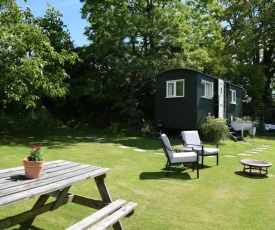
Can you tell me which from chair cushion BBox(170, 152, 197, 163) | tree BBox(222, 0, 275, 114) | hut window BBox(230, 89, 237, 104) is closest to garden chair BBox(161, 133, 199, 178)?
chair cushion BBox(170, 152, 197, 163)

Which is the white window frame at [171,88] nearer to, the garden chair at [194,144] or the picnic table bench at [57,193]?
the garden chair at [194,144]

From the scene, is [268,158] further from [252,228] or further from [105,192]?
[105,192]

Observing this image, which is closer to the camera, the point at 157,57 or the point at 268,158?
the point at 268,158

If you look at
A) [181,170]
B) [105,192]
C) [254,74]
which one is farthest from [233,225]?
[254,74]

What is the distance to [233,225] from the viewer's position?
3807 mm

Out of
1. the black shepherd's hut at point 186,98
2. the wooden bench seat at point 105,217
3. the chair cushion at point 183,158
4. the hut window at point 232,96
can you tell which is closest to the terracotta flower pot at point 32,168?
the wooden bench seat at point 105,217

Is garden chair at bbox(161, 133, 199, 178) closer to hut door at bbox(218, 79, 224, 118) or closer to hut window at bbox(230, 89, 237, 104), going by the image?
hut door at bbox(218, 79, 224, 118)

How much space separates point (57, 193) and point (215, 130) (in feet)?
34.5

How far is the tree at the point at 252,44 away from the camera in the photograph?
22703 mm

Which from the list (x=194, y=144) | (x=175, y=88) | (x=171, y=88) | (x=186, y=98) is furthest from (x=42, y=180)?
(x=171, y=88)

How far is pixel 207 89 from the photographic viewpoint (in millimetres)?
15289

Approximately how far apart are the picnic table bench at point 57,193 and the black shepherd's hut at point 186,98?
11014mm

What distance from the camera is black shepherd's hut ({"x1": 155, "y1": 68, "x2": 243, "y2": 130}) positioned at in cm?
1411

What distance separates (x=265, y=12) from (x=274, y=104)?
7.78m
